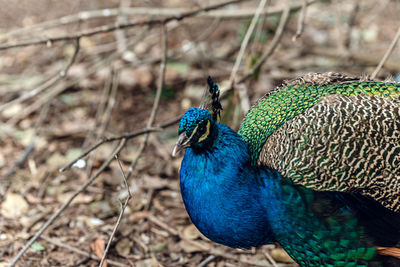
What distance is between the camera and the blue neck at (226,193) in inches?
85.7

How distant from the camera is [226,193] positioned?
2.18m

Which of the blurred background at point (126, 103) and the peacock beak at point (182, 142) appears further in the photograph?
the blurred background at point (126, 103)

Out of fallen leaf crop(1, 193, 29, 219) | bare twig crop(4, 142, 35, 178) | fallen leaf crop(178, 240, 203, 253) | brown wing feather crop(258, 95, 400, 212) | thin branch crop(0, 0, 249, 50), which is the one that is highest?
thin branch crop(0, 0, 249, 50)

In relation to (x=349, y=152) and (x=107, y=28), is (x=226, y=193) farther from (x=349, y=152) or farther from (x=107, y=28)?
(x=107, y=28)

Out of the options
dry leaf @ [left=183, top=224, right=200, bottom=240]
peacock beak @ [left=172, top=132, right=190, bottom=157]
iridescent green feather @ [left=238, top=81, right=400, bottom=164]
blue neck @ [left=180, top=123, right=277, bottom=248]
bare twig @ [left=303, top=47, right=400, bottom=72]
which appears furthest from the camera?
bare twig @ [left=303, top=47, right=400, bottom=72]

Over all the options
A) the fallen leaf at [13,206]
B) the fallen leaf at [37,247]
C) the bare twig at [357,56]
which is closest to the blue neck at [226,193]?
the fallen leaf at [37,247]

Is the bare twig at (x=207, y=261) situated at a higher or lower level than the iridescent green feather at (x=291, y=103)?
lower

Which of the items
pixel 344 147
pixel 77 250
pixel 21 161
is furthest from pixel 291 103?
pixel 21 161

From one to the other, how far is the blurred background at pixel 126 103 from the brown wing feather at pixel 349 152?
0.56m

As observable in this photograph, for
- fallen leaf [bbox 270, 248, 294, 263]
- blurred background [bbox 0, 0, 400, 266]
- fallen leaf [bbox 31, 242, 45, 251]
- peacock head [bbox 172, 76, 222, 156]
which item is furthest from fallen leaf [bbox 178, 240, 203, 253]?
peacock head [bbox 172, 76, 222, 156]

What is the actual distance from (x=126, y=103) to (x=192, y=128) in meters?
2.21

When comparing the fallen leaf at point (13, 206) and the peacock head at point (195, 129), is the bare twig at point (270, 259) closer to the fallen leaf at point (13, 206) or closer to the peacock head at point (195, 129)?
the peacock head at point (195, 129)

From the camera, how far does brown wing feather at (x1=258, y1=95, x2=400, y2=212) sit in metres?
2.06

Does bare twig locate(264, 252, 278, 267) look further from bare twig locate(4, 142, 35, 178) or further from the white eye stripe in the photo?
bare twig locate(4, 142, 35, 178)
